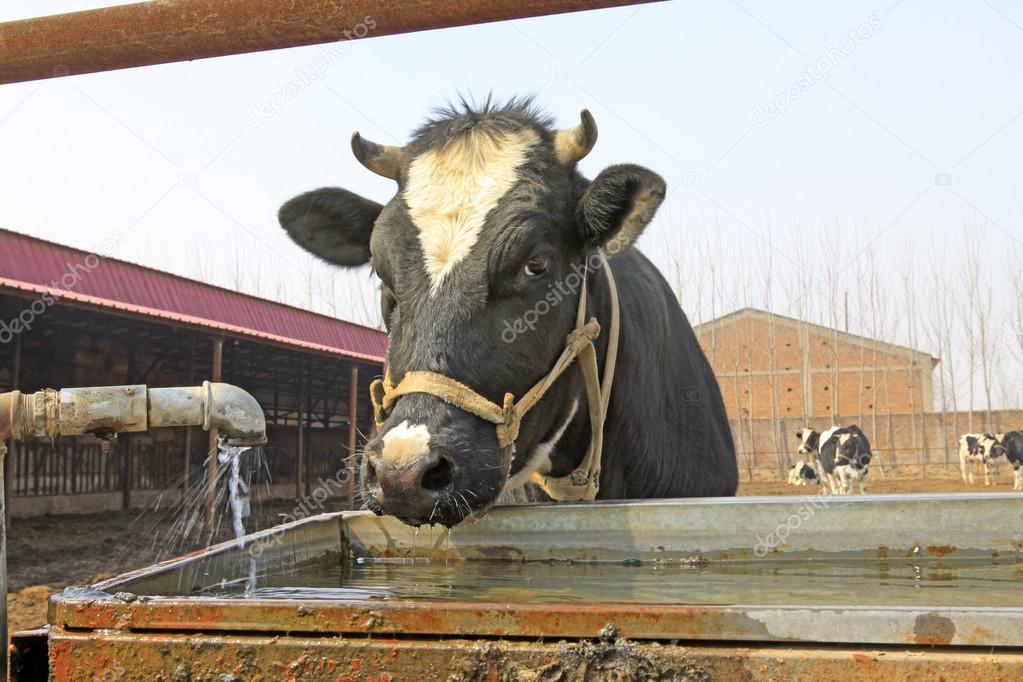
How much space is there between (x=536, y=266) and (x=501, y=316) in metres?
0.26

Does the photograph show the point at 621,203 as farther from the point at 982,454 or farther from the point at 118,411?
the point at 982,454

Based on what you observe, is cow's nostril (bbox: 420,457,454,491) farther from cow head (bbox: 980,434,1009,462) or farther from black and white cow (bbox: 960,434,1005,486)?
cow head (bbox: 980,434,1009,462)

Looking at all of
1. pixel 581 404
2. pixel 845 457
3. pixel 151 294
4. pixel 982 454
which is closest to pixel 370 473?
pixel 581 404

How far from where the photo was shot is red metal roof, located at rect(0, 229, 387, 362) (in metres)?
14.4

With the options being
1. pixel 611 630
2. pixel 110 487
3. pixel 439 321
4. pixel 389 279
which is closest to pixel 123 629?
pixel 611 630

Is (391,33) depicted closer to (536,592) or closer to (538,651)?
(538,651)

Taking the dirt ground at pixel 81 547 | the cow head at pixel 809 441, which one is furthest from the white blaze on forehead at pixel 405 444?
the cow head at pixel 809 441

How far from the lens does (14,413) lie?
2.14m

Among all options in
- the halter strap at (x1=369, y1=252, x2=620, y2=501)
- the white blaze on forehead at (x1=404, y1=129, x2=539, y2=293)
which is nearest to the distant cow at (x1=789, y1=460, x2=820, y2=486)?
the halter strap at (x1=369, y1=252, x2=620, y2=501)

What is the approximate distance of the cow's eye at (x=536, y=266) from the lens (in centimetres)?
315

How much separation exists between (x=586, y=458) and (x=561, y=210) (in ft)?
3.25

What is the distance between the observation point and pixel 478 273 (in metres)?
3.00

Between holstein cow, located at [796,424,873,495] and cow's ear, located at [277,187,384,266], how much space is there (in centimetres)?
2076

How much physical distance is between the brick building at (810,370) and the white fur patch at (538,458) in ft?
127
